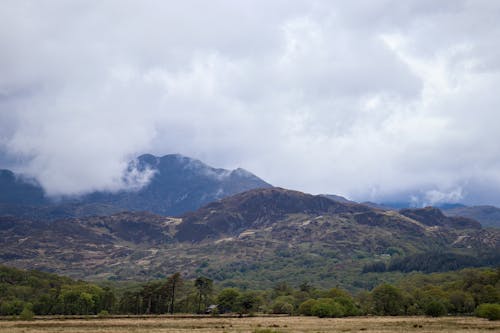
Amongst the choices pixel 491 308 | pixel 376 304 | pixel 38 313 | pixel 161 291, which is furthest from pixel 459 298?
pixel 38 313

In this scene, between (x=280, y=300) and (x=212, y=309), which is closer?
(x=212, y=309)

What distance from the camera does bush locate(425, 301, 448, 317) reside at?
137m

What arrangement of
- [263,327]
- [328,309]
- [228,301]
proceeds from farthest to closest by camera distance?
[228,301]
[328,309]
[263,327]

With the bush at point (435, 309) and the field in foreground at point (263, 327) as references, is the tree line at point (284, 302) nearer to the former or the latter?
the bush at point (435, 309)

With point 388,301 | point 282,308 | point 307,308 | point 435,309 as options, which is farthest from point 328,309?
Answer: point 282,308

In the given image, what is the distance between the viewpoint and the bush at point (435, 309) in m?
137

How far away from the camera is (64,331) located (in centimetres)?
8675

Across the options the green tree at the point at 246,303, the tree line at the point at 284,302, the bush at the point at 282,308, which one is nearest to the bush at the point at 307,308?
the tree line at the point at 284,302

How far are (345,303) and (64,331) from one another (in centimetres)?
9527

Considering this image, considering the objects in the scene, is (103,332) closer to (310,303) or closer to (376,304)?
(310,303)

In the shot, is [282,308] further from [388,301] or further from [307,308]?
[388,301]

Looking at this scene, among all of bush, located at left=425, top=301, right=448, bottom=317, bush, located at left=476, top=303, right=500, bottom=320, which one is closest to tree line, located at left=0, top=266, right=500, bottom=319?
bush, located at left=425, top=301, right=448, bottom=317

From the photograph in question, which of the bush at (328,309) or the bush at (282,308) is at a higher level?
the bush at (328,309)

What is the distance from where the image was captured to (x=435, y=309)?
138 metres
